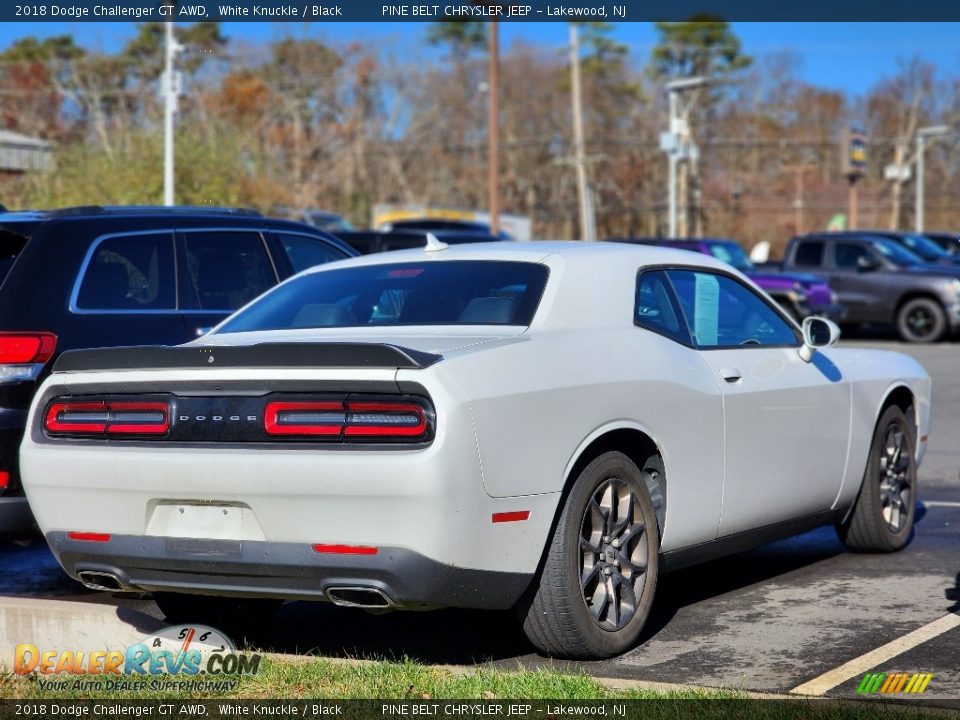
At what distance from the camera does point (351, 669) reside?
492 centimetres

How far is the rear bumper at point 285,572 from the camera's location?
15.2 feet

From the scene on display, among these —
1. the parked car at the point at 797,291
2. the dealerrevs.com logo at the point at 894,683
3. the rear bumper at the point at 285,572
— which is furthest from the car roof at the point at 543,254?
the parked car at the point at 797,291

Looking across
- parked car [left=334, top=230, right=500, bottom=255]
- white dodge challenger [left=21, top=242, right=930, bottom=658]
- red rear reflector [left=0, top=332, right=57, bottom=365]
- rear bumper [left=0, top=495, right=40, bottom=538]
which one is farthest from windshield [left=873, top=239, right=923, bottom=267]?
rear bumper [left=0, top=495, right=40, bottom=538]

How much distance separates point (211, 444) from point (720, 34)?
70.1 metres

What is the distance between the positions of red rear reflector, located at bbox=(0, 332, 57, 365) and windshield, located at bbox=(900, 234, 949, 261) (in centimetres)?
2349

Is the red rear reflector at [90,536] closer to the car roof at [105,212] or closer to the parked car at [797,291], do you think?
the car roof at [105,212]

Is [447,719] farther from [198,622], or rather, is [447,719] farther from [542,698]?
[198,622]

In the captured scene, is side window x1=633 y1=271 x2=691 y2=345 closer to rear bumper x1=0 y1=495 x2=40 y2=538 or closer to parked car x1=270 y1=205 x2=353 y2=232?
rear bumper x1=0 y1=495 x2=40 y2=538

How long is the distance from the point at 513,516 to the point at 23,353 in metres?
2.89

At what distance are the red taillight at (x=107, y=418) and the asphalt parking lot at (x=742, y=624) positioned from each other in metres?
0.75

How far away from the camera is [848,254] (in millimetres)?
26391

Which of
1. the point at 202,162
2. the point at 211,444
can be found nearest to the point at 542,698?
the point at 211,444

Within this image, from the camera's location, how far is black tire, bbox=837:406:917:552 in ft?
24.1

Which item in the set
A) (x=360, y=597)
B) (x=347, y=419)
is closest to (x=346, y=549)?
(x=360, y=597)
